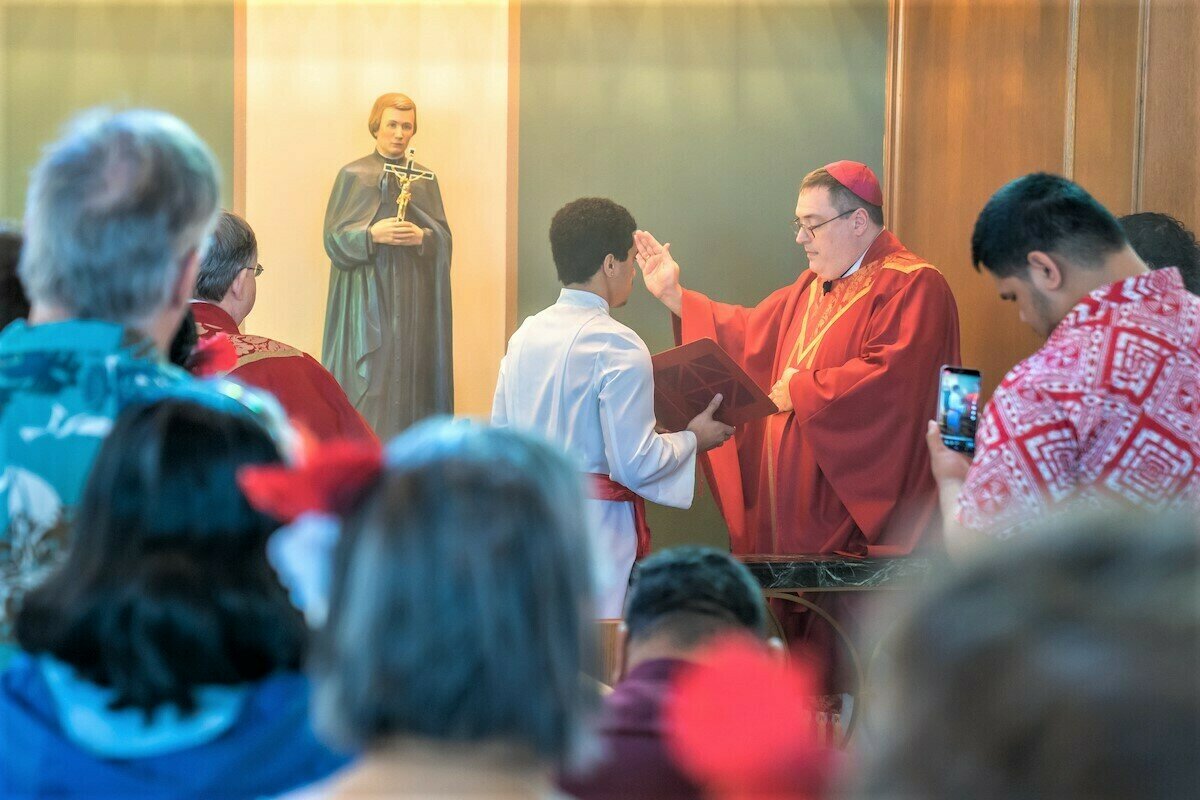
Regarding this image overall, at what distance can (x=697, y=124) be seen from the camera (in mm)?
6676

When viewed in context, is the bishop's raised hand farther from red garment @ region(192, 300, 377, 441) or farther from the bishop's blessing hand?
red garment @ region(192, 300, 377, 441)

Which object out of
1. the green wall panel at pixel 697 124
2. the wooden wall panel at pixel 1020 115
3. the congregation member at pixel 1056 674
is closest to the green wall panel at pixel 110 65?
the green wall panel at pixel 697 124

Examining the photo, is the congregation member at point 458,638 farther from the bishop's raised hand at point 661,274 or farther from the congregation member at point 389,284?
the congregation member at point 389,284

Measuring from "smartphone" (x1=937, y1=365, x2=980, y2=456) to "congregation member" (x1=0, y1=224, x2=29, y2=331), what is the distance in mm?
1901

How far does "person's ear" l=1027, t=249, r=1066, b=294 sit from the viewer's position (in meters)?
2.55

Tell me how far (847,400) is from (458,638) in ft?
13.5

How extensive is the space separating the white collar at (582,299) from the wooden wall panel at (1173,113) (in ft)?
5.71

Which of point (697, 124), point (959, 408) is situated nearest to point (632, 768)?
point (959, 408)

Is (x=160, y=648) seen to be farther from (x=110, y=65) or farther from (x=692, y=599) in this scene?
(x=110, y=65)

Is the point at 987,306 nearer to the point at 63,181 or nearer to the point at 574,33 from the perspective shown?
the point at 574,33

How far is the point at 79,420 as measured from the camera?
65.2 inches

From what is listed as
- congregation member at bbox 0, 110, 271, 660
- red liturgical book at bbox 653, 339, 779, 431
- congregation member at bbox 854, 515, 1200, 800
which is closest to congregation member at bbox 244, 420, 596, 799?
congregation member at bbox 854, 515, 1200, 800

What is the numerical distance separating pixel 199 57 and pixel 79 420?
5.20 meters

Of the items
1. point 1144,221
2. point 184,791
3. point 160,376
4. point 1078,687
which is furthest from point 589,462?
point 1078,687
